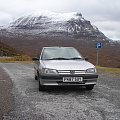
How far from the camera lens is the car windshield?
11.8 meters

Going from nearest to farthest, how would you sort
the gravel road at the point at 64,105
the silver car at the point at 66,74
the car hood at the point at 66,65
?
the gravel road at the point at 64,105, the silver car at the point at 66,74, the car hood at the point at 66,65

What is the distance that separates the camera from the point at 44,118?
6.83m

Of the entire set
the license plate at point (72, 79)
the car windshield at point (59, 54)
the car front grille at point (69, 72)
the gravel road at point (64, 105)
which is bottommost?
the gravel road at point (64, 105)

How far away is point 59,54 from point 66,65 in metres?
1.62

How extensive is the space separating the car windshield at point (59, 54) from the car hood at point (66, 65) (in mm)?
511

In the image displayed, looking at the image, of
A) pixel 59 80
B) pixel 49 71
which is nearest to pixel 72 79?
pixel 59 80

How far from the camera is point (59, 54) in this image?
12070 millimetres

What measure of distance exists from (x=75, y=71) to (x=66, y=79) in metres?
0.39

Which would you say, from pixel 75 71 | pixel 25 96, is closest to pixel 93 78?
pixel 75 71

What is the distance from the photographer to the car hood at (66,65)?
10.3 meters

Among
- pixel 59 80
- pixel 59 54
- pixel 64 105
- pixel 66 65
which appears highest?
pixel 59 54

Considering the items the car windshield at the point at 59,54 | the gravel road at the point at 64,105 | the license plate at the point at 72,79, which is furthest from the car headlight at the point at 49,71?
the car windshield at the point at 59,54

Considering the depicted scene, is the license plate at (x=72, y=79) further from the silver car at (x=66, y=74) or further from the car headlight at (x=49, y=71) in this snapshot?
the car headlight at (x=49, y=71)

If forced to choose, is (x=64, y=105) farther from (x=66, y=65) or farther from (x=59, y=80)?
(x=66, y=65)
